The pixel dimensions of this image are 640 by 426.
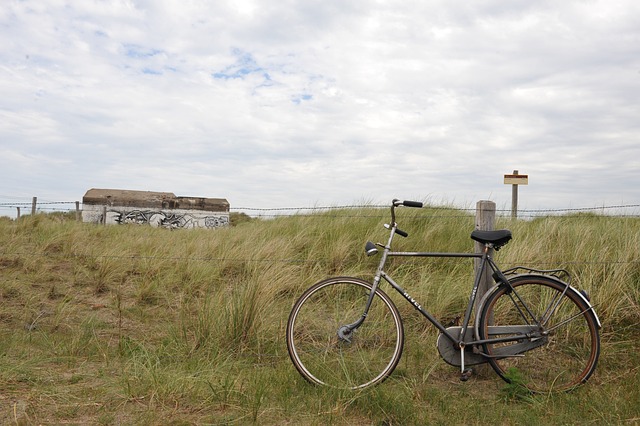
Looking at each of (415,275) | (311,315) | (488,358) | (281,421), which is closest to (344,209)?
(415,275)

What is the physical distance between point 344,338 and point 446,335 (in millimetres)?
797

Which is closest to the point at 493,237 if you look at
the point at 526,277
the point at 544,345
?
the point at 526,277

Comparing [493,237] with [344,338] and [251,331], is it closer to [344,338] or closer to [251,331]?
[344,338]

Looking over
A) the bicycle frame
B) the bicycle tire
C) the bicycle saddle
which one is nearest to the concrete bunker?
the bicycle tire

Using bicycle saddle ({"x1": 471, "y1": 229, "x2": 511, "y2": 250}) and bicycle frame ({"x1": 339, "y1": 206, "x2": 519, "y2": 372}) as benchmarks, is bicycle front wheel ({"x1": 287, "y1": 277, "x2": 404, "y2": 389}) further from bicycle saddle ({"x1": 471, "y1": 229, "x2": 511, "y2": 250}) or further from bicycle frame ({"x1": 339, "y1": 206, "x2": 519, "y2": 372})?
bicycle saddle ({"x1": 471, "y1": 229, "x2": 511, "y2": 250})

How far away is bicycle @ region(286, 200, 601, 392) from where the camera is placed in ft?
13.2

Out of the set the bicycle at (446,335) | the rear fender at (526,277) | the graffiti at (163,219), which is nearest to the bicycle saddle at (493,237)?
the bicycle at (446,335)

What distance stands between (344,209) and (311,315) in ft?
21.2

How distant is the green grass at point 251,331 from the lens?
11.4 feet

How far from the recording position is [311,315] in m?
4.87

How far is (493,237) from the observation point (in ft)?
13.8

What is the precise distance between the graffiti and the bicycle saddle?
22235mm

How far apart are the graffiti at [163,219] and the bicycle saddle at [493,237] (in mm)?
22235

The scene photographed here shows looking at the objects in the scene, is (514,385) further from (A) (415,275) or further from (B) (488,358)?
(A) (415,275)
